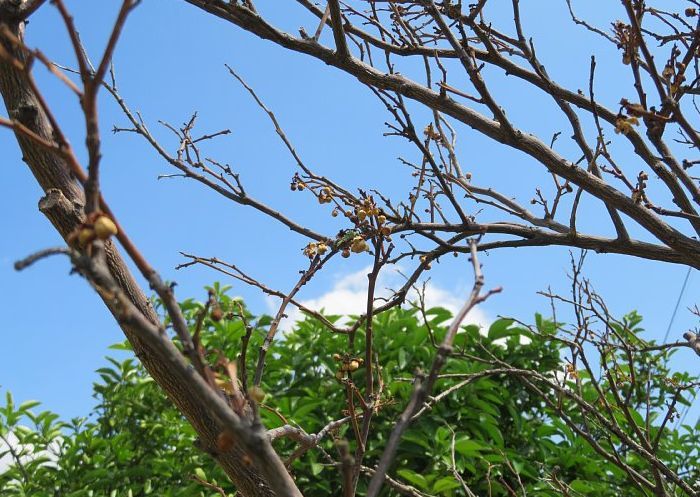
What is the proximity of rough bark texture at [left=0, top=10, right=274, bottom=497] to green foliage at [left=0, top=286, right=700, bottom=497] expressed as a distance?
1418mm

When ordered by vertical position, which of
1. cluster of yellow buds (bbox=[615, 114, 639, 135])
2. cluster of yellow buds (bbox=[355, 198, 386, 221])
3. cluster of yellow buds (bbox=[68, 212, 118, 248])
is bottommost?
cluster of yellow buds (bbox=[68, 212, 118, 248])

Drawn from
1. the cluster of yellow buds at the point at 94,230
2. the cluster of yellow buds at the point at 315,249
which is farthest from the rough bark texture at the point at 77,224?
the cluster of yellow buds at the point at 94,230

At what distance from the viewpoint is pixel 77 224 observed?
5.49ft

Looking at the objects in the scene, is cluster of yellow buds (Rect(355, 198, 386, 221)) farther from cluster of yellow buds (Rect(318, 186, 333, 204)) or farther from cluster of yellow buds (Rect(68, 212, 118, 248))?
cluster of yellow buds (Rect(68, 212, 118, 248))

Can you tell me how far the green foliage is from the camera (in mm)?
3208

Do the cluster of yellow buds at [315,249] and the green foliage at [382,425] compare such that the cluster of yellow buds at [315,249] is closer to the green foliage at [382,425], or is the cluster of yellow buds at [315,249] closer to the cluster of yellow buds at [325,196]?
the cluster of yellow buds at [325,196]

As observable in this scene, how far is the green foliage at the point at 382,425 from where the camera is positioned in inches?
126

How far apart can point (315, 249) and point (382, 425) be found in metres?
1.35

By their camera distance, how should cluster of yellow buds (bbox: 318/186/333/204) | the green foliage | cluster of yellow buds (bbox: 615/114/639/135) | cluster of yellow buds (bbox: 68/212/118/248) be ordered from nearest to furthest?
1. cluster of yellow buds (bbox: 68/212/118/248)
2. cluster of yellow buds (bbox: 615/114/639/135)
3. cluster of yellow buds (bbox: 318/186/333/204)
4. the green foliage

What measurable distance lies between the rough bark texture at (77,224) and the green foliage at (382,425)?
142cm

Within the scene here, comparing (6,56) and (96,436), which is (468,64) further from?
(96,436)

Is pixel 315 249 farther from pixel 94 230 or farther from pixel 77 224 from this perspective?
pixel 94 230

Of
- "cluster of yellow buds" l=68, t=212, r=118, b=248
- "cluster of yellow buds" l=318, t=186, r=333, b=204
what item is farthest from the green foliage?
"cluster of yellow buds" l=68, t=212, r=118, b=248

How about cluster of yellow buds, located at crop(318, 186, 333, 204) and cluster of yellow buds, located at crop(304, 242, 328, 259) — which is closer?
cluster of yellow buds, located at crop(304, 242, 328, 259)
